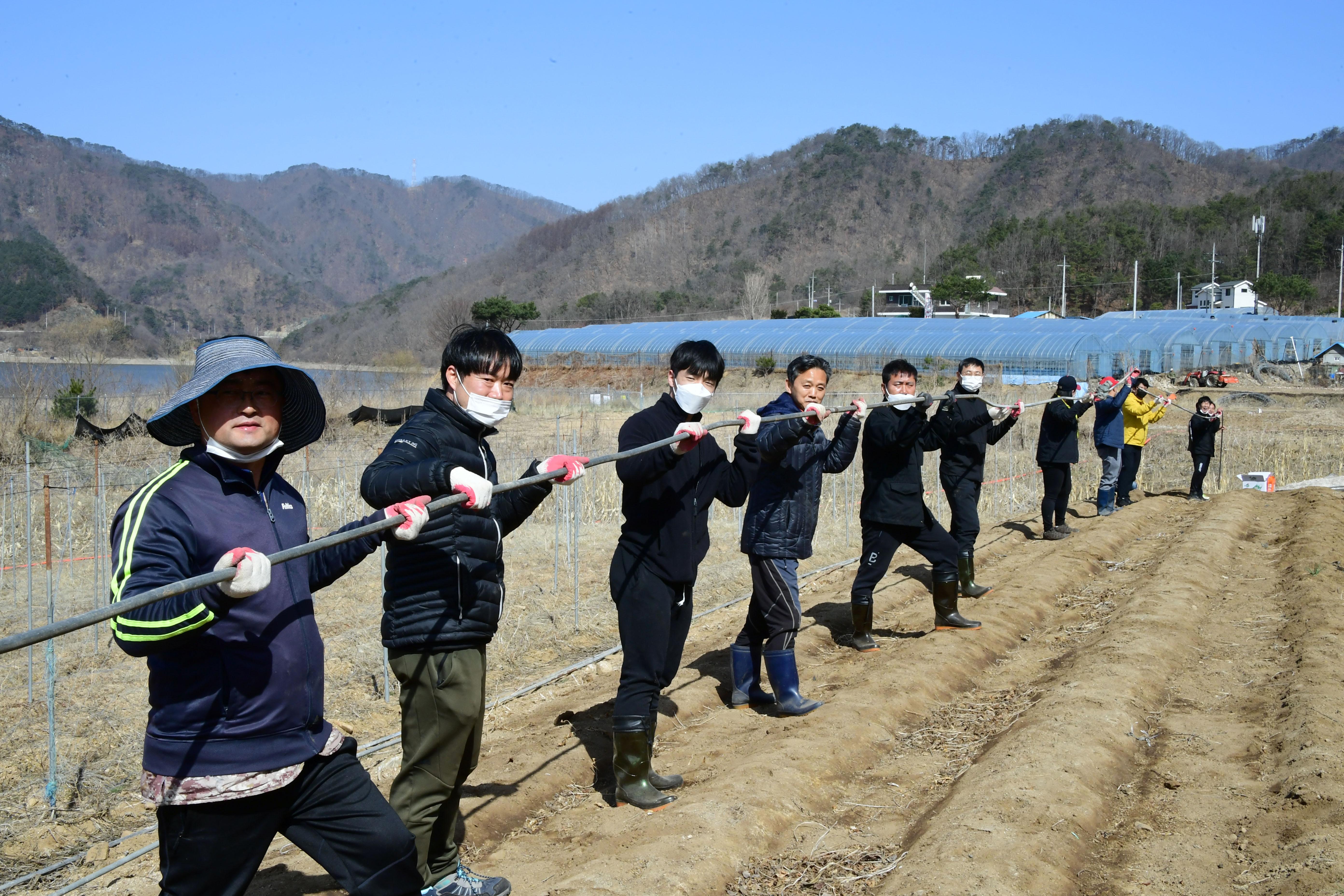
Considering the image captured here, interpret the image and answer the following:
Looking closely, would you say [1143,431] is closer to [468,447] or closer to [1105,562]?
[1105,562]

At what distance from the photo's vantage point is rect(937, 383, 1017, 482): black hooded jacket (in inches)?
300

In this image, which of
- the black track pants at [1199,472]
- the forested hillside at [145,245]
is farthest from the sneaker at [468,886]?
the forested hillside at [145,245]

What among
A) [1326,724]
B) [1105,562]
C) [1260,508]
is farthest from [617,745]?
[1260,508]

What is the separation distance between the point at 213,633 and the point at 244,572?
0.94ft

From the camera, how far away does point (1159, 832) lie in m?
4.00

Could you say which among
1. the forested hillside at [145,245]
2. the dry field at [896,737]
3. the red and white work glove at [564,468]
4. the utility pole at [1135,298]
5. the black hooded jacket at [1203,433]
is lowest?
the dry field at [896,737]

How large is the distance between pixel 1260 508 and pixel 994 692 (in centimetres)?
884

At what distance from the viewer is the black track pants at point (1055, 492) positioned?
10.9m

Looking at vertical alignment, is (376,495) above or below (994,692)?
above

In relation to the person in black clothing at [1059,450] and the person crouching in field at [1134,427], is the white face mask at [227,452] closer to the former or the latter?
the person in black clothing at [1059,450]

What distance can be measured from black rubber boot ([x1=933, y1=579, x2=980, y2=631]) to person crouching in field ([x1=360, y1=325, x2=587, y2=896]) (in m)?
4.60

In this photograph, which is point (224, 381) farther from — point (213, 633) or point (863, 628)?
point (863, 628)

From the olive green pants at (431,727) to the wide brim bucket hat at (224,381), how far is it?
2.59 feet

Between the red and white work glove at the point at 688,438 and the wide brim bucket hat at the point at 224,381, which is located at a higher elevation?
the wide brim bucket hat at the point at 224,381
